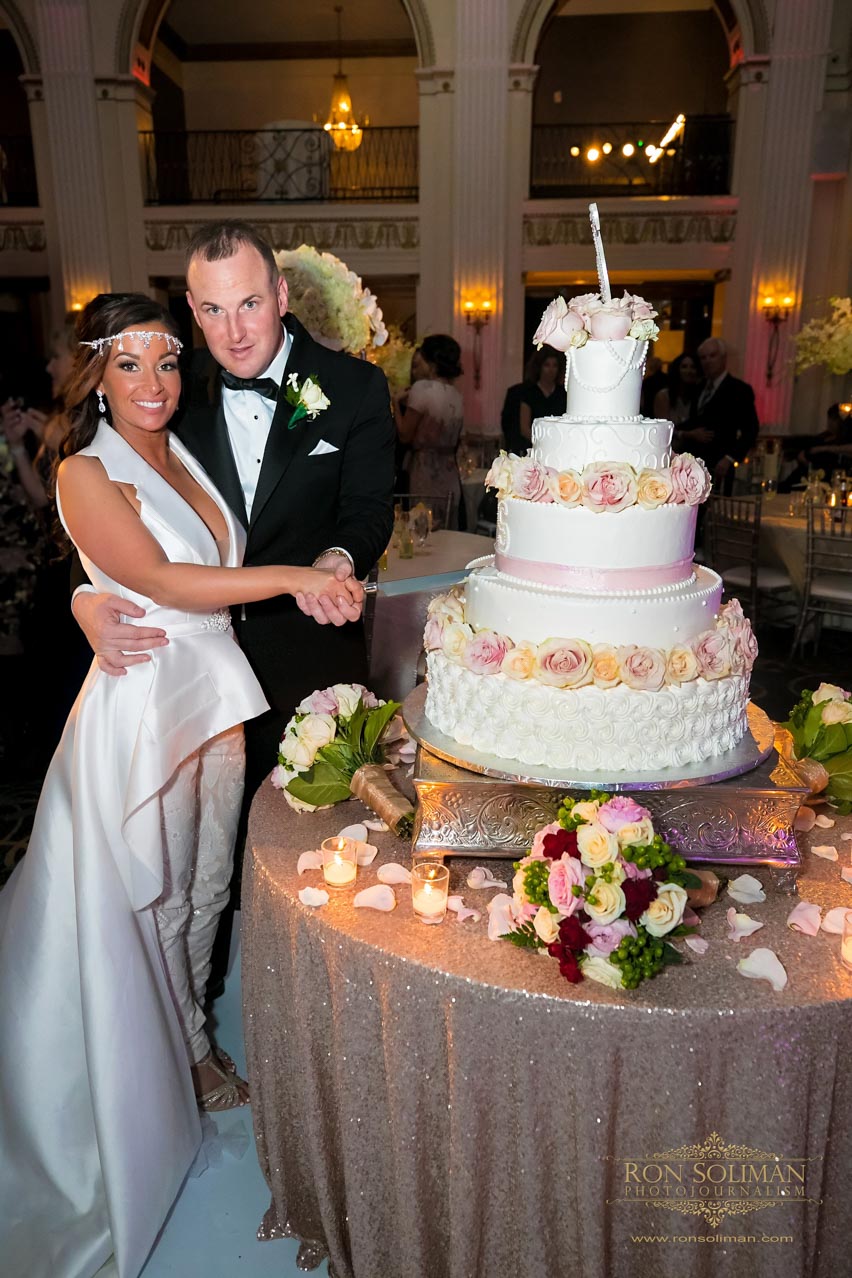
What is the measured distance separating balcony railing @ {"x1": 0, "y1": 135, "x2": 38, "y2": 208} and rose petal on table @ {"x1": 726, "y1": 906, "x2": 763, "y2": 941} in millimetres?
16483

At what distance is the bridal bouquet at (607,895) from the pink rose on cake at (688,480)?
712 mm

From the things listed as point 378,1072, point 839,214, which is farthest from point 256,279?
point 839,214

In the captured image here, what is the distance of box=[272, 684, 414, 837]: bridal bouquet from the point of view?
2.33 meters

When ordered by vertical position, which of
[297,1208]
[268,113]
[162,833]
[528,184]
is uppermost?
[268,113]

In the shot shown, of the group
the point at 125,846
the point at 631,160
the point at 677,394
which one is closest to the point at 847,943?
the point at 125,846

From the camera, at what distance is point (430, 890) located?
1862 millimetres

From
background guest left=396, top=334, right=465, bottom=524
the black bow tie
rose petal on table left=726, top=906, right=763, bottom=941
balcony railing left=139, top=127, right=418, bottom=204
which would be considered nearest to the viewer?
rose petal on table left=726, top=906, right=763, bottom=941

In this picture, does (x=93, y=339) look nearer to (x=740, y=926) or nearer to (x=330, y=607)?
(x=330, y=607)

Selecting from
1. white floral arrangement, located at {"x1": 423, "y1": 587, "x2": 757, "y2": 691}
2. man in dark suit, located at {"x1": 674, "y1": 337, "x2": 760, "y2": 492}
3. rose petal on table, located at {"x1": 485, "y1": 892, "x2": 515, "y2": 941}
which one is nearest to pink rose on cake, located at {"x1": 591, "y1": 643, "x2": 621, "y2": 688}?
white floral arrangement, located at {"x1": 423, "y1": 587, "x2": 757, "y2": 691}

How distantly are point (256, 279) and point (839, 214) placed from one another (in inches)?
528

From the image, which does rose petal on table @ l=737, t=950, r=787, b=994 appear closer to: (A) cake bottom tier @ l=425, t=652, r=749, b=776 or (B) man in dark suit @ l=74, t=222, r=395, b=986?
(A) cake bottom tier @ l=425, t=652, r=749, b=776

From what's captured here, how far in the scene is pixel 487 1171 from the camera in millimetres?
1760

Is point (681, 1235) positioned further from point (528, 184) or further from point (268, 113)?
point (268, 113)

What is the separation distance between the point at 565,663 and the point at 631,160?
55.5 feet
